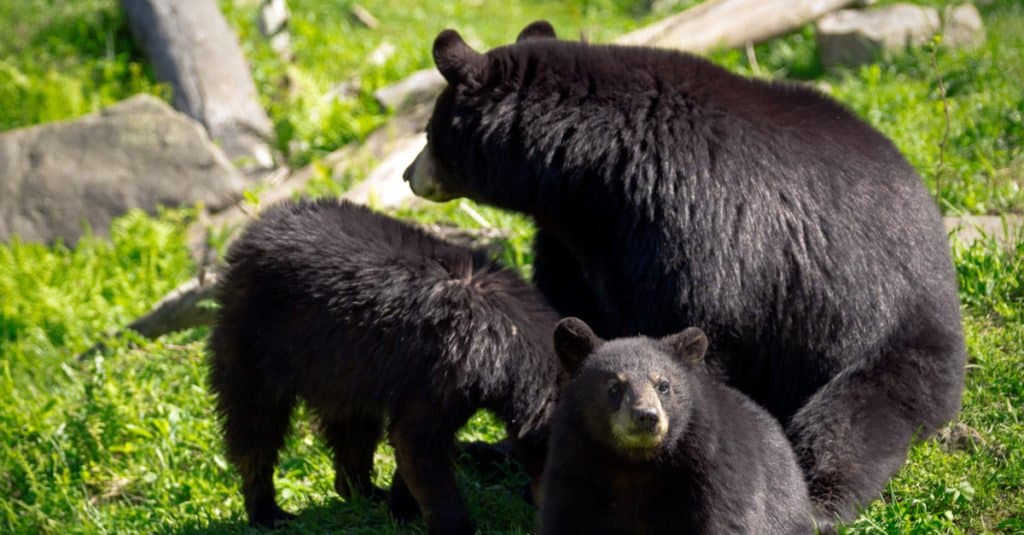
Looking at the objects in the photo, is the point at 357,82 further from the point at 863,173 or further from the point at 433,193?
the point at 863,173

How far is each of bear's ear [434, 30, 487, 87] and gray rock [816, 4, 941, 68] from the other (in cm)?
645

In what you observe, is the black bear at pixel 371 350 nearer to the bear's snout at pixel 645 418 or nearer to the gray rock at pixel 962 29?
the bear's snout at pixel 645 418

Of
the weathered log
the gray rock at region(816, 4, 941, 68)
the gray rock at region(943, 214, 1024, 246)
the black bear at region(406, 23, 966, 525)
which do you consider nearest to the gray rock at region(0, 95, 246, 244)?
the weathered log

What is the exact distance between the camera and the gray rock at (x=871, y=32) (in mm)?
11547

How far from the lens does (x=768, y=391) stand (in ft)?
19.1

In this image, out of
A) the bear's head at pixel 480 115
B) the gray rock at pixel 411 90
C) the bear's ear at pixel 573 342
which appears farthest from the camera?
the gray rock at pixel 411 90

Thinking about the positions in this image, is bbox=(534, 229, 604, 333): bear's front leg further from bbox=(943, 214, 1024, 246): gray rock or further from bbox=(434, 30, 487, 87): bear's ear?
bbox=(943, 214, 1024, 246): gray rock

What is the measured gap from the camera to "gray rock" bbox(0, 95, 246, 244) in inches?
455

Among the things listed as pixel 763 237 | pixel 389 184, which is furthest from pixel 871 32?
pixel 763 237

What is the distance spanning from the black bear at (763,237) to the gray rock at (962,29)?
19.7 ft

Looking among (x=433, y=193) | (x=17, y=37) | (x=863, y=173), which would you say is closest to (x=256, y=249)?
(x=433, y=193)

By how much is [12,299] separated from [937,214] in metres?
7.58

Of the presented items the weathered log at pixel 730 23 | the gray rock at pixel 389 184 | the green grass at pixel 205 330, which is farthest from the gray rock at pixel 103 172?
the weathered log at pixel 730 23

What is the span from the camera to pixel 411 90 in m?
12.1
